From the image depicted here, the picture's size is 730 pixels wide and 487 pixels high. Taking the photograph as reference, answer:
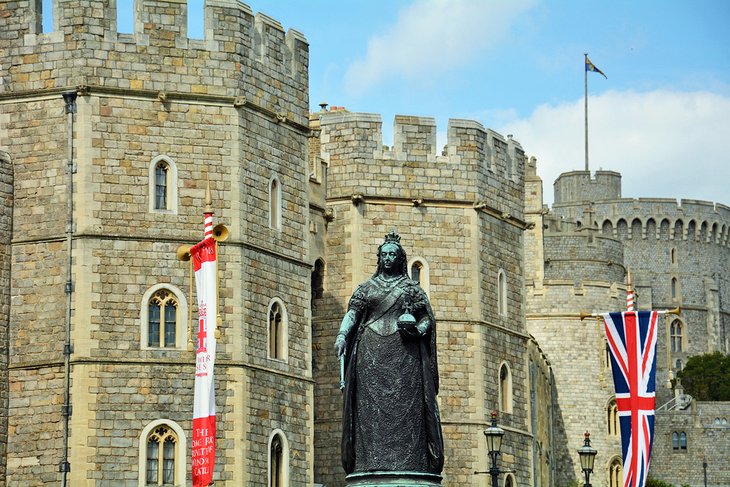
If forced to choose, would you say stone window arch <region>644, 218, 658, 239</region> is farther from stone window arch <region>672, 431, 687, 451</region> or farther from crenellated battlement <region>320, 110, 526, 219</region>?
crenellated battlement <region>320, 110, 526, 219</region>

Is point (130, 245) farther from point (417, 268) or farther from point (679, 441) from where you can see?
point (679, 441)

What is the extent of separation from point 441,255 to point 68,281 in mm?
10397

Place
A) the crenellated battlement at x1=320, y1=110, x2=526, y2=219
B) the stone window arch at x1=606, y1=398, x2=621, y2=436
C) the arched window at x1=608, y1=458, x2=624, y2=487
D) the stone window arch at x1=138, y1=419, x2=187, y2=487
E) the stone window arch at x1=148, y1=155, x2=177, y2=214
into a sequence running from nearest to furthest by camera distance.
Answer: the stone window arch at x1=138, y1=419, x2=187, y2=487 < the stone window arch at x1=148, y1=155, x2=177, y2=214 < the crenellated battlement at x1=320, y1=110, x2=526, y2=219 < the stone window arch at x1=606, y1=398, x2=621, y2=436 < the arched window at x1=608, y1=458, x2=624, y2=487

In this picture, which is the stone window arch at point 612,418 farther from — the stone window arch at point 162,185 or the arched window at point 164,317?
the stone window arch at point 162,185

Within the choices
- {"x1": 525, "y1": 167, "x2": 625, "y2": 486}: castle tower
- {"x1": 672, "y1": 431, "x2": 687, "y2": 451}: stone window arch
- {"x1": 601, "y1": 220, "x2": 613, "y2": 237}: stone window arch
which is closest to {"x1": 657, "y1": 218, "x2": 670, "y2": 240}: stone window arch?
{"x1": 601, "y1": 220, "x2": 613, "y2": 237}: stone window arch

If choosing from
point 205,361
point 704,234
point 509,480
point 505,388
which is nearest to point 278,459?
point 205,361

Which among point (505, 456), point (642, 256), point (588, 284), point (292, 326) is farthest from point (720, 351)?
point (292, 326)

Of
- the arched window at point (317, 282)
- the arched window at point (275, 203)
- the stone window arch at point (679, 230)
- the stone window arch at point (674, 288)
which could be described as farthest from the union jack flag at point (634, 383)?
the stone window arch at point (679, 230)

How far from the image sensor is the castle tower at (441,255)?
43406 millimetres

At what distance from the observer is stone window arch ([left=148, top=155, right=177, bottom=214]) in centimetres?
3750

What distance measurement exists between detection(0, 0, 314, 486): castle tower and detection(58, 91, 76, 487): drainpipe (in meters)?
0.04

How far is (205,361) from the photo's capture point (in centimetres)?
3462

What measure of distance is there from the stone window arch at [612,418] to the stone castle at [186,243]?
21.4 metres

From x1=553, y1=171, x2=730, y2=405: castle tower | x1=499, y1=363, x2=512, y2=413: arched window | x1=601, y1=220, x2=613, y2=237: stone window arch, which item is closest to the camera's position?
x1=499, y1=363, x2=512, y2=413: arched window
